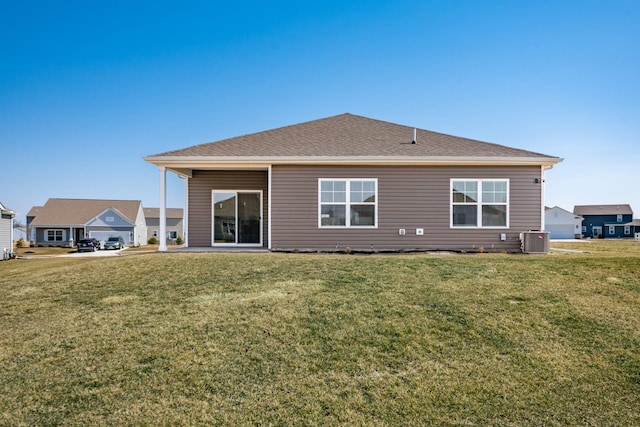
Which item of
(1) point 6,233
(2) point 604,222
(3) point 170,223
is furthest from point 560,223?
(1) point 6,233

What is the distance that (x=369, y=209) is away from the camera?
40.0ft

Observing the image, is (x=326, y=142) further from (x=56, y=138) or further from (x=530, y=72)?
(x=56, y=138)

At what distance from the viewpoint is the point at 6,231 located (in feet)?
88.1

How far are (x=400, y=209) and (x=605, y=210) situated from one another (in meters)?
66.7

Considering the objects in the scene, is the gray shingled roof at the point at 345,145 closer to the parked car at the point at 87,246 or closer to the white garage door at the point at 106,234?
the parked car at the point at 87,246

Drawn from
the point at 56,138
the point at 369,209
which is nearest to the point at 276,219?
the point at 369,209

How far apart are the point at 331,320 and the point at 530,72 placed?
13177mm

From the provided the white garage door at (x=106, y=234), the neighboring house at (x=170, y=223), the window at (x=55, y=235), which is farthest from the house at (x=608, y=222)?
the window at (x=55, y=235)

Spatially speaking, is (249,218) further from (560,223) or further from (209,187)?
(560,223)

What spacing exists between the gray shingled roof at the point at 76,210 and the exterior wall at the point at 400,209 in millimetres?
40233

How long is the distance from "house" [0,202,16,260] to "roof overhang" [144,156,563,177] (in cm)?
2275

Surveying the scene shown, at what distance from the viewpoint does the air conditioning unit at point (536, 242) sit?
11.6m

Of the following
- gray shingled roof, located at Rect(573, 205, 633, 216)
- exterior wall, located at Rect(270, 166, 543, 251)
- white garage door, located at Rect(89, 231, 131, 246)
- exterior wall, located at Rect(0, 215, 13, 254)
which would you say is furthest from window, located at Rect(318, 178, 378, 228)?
gray shingled roof, located at Rect(573, 205, 633, 216)

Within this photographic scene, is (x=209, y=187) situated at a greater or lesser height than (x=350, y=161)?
lesser
